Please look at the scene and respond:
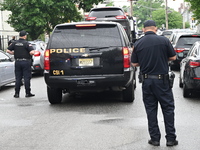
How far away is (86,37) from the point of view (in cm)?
994

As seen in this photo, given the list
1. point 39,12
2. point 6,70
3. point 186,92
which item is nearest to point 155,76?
point 186,92

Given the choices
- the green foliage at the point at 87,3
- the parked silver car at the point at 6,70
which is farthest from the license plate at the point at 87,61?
the green foliage at the point at 87,3

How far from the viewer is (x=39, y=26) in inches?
1435

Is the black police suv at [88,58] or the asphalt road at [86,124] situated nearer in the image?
the asphalt road at [86,124]

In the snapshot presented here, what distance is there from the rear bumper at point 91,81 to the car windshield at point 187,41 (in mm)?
9651

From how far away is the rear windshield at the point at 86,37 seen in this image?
9867mm

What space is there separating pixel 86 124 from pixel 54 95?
8.75 ft

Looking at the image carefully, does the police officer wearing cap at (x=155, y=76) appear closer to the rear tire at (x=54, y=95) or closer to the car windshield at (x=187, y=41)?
the rear tire at (x=54, y=95)

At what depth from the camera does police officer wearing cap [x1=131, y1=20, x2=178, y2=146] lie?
645 cm

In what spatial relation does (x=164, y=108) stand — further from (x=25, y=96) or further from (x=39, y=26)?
(x=39, y=26)

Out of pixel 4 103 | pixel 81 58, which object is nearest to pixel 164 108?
pixel 81 58

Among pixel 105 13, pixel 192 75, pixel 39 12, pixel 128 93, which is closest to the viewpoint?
pixel 128 93

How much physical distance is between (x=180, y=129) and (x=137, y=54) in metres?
1.66

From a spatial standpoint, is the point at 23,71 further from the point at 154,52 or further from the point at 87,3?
the point at 87,3
